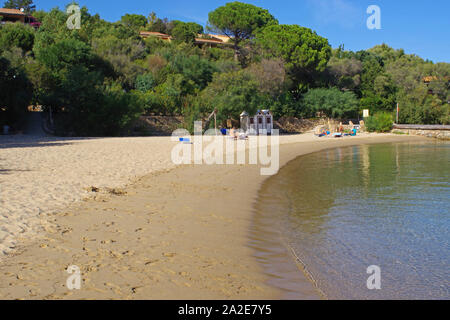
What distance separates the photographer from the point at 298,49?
152 feet

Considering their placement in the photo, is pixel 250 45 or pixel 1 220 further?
pixel 250 45

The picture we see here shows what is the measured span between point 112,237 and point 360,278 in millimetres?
Result: 3745

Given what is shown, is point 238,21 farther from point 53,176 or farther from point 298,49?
point 53,176

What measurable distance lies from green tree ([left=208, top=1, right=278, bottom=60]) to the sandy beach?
43.5 metres

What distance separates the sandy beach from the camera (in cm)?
469

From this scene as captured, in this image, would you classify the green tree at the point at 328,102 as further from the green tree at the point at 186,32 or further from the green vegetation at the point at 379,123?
the green tree at the point at 186,32

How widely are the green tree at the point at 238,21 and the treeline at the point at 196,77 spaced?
0.14 metres

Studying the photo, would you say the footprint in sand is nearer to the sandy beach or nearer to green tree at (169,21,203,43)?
the sandy beach

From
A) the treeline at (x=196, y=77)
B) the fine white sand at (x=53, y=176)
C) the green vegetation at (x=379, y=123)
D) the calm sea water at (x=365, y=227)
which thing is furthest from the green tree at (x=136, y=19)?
the calm sea water at (x=365, y=227)

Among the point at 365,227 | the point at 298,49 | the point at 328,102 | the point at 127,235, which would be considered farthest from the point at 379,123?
the point at 127,235

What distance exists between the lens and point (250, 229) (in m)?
7.69

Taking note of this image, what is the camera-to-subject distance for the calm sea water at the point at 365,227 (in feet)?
18.0
